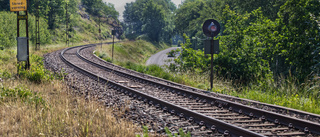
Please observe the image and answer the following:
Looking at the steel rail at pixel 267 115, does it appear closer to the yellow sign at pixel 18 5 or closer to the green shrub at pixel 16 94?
the green shrub at pixel 16 94

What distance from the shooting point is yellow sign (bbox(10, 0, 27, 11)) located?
10.7m

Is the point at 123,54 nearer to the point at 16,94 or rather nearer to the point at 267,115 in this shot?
the point at 16,94

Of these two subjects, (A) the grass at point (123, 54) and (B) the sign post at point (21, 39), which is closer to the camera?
(B) the sign post at point (21, 39)

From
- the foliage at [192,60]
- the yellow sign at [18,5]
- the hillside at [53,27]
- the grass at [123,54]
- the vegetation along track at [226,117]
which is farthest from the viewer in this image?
the hillside at [53,27]

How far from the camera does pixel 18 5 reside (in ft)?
35.4

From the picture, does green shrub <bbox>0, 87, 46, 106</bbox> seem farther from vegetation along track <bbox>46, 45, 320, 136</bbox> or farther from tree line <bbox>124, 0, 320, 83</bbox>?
tree line <bbox>124, 0, 320, 83</bbox>

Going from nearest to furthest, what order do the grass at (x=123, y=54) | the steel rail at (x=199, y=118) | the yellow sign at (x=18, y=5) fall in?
the steel rail at (x=199, y=118), the yellow sign at (x=18, y=5), the grass at (x=123, y=54)

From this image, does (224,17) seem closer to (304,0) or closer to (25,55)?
(304,0)

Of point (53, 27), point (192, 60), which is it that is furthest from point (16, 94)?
point (53, 27)

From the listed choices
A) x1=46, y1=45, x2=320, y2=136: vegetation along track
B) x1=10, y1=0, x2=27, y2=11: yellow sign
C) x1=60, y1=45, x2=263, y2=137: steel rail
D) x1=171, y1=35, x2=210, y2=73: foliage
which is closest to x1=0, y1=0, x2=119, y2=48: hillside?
x1=10, y1=0, x2=27, y2=11: yellow sign

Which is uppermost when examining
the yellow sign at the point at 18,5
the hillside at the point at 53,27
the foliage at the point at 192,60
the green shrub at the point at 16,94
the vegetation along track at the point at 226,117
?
the hillside at the point at 53,27

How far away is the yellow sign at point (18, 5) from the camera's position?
35.2 ft

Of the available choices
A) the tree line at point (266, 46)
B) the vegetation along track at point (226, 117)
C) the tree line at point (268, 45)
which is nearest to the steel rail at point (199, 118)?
the vegetation along track at point (226, 117)

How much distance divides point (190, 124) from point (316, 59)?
8258 mm
